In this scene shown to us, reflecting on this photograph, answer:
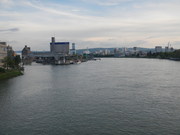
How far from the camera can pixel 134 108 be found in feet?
30.8

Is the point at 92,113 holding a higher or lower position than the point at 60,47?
lower

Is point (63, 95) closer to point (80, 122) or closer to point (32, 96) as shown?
point (32, 96)

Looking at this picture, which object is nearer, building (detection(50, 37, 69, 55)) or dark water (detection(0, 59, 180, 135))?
dark water (detection(0, 59, 180, 135))

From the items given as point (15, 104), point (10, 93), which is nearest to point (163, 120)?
point (15, 104)

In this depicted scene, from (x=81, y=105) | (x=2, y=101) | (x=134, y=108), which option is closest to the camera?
(x=134, y=108)

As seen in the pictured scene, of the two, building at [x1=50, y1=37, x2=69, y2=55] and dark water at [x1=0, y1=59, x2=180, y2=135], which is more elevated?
building at [x1=50, y1=37, x2=69, y2=55]

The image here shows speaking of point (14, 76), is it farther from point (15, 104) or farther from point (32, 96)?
point (15, 104)

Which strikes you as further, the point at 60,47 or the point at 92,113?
the point at 60,47

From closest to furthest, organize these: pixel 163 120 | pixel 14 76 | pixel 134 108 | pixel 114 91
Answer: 1. pixel 163 120
2. pixel 134 108
3. pixel 114 91
4. pixel 14 76

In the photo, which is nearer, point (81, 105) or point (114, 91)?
point (81, 105)

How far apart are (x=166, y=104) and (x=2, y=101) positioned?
7.89 m

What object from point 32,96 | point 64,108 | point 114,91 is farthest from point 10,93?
point 114,91

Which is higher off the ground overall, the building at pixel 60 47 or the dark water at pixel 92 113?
the building at pixel 60 47

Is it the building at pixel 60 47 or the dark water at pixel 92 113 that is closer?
the dark water at pixel 92 113
